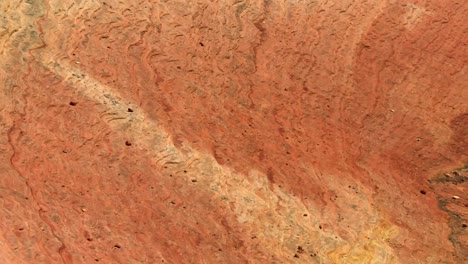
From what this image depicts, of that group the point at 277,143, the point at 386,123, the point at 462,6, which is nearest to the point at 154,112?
the point at 277,143

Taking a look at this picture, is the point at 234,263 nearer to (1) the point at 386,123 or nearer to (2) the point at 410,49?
(1) the point at 386,123

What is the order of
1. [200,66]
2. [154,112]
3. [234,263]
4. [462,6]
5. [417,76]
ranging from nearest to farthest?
[234,263] < [154,112] < [200,66] < [417,76] < [462,6]

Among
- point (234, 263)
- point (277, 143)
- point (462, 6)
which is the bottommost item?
point (234, 263)

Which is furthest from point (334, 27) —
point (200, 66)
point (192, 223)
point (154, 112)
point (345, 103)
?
point (192, 223)

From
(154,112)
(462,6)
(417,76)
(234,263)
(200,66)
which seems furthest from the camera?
(462,6)

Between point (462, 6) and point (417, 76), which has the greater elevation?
point (462, 6)

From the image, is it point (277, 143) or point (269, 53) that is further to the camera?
point (269, 53)

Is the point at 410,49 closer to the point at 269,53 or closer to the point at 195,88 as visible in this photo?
the point at 269,53
